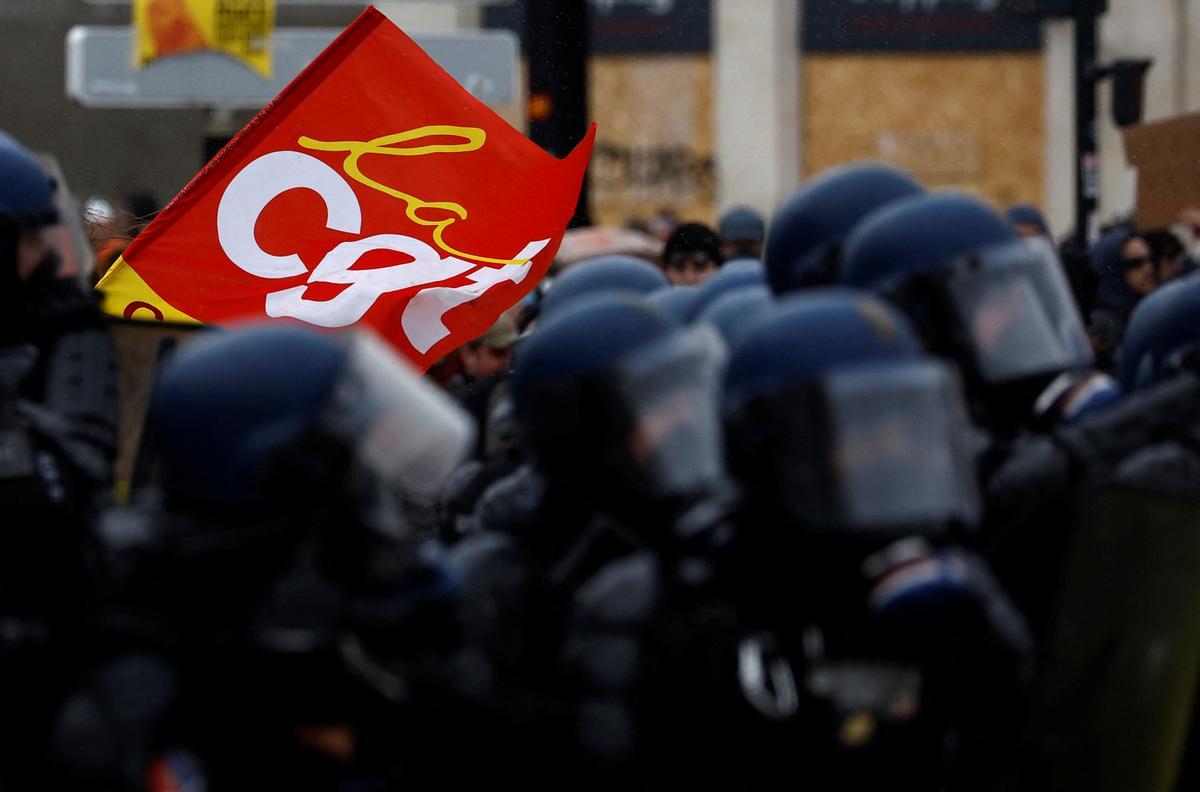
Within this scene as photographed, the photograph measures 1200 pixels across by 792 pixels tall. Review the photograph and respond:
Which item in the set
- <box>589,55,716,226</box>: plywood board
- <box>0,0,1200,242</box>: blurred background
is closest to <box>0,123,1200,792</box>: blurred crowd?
<box>0,0,1200,242</box>: blurred background

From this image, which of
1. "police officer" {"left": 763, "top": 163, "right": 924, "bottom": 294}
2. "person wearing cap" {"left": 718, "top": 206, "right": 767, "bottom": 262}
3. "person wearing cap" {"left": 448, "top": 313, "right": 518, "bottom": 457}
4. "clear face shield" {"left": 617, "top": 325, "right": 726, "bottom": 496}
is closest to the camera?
"clear face shield" {"left": 617, "top": 325, "right": 726, "bottom": 496}

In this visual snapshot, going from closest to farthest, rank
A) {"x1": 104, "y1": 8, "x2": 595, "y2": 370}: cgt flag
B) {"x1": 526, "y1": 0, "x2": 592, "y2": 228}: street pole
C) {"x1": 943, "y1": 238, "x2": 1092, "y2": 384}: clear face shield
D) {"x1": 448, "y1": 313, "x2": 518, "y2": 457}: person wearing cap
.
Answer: {"x1": 943, "y1": 238, "x2": 1092, "y2": 384}: clear face shield < {"x1": 104, "y1": 8, "x2": 595, "y2": 370}: cgt flag < {"x1": 448, "y1": 313, "x2": 518, "y2": 457}: person wearing cap < {"x1": 526, "y1": 0, "x2": 592, "y2": 228}: street pole

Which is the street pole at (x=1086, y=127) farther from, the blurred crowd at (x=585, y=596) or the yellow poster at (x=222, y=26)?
the blurred crowd at (x=585, y=596)

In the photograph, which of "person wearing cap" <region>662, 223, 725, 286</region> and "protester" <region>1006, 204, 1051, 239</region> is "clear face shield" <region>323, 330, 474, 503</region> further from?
"person wearing cap" <region>662, 223, 725, 286</region>

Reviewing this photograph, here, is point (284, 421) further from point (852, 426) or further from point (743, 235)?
point (743, 235)

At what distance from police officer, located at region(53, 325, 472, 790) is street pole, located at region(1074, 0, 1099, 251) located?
931 centimetres

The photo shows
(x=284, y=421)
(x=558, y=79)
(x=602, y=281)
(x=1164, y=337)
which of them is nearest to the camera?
(x=284, y=421)

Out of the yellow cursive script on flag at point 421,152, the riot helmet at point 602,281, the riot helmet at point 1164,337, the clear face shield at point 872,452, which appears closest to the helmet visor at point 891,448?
the clear face shield at point 872,452

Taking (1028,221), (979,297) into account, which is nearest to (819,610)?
(979,297)

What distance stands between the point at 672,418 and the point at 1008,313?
887mm

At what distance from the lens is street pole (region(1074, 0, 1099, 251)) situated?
1171cm

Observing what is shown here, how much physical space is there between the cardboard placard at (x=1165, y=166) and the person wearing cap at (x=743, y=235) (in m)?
2.57

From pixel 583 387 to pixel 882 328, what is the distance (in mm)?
454

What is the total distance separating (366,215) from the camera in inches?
238
